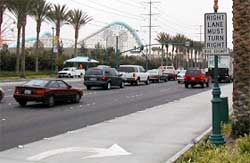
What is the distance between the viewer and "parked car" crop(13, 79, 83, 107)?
71.0ft

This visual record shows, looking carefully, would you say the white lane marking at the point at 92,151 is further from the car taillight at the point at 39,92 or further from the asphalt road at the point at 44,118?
the car taillight at the point at 39,92

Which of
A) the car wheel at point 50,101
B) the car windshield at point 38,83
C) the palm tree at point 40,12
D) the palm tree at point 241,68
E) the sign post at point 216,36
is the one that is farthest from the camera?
the palm tree at point 40,12

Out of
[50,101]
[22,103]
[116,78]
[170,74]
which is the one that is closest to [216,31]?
[50,101]

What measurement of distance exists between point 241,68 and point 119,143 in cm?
347

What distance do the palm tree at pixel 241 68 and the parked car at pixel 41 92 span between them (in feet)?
36.7

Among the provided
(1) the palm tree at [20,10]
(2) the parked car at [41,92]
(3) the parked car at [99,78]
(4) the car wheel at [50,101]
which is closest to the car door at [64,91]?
(2) the parked car at [41,92]

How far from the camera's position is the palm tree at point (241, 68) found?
1199cm

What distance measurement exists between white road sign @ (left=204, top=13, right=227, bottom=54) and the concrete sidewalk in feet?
8.25

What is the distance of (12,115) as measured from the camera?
1812 centimetres

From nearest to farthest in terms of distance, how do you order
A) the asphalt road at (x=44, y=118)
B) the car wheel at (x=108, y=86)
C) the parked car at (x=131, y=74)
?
1. the asphalt road at (x=44, y=118)
2. the car wheel at (x=108, y=86)
3. the parked car at (x=131, y=74)

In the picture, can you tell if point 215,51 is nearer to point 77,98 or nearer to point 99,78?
point 77,98

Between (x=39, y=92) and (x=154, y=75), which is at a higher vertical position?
(x=154, y=75)

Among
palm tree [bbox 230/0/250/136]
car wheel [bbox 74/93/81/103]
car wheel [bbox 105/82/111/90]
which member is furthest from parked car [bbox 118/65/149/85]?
palm tree [bbox 230/0/250/136]

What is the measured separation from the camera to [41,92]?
70.9 feet
